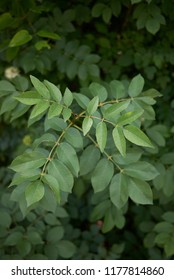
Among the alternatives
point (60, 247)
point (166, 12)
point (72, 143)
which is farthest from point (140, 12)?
point (60, 247)

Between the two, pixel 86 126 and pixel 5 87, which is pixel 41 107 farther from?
pixel 5 87

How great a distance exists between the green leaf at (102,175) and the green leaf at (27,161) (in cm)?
18

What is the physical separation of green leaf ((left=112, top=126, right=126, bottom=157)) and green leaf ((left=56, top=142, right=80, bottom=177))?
0.14 m

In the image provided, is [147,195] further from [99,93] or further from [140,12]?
[140,12]

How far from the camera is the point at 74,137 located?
1.19 meters

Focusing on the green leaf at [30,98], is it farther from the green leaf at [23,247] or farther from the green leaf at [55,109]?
the green leaf at [23,247]

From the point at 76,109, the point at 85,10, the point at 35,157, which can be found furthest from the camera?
the point at 85,10

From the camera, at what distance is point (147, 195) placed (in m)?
1.22

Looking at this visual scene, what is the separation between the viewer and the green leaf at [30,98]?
1.15 m

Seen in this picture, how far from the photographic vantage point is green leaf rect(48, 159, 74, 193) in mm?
1120

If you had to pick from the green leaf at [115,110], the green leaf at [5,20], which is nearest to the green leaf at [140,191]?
the green leaf at [115,110]

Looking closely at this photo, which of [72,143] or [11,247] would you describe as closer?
[72,143]

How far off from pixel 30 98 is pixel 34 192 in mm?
281

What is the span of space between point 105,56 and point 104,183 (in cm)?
100
